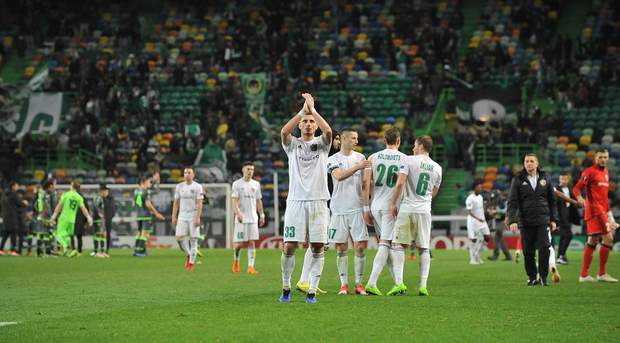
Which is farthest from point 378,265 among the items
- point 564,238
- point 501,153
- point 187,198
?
point 501,153

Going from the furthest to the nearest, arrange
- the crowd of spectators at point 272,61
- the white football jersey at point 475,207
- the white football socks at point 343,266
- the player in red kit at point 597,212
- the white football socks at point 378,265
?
the crowd of spectators at point 272,61 < the white football jersey at point 475,207 < the player in red kit at point 597,212 < the white football socks at point 343,266 < the white football socks at point 378,265

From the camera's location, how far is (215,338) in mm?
9992

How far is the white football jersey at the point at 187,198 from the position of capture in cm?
2648

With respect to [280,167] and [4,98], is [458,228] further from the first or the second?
[4,98]

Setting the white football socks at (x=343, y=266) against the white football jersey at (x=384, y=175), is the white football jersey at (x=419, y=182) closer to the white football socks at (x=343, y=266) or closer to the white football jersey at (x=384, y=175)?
the white football jersey at (x=384, y=175)

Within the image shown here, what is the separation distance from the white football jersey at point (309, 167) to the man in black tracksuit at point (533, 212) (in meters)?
5.04

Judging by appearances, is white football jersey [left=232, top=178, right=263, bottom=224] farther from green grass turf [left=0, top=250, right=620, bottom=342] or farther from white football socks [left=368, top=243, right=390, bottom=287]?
white football socks [left=368, top=243, right=390, bottom=287]

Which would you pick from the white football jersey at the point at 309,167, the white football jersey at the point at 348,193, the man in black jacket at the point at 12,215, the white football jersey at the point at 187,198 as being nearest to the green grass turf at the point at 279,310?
the white football jersey at the point at 348,193

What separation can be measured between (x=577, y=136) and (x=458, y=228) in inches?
278

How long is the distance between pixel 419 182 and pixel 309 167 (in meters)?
2.14

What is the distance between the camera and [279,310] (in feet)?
42.2

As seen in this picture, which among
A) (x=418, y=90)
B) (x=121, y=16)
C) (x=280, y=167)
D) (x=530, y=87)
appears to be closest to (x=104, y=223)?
(x=280, y=167)

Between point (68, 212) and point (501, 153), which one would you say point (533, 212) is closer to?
point (68, 212)

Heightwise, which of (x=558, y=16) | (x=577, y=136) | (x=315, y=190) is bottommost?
(x=315, y=190)
